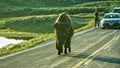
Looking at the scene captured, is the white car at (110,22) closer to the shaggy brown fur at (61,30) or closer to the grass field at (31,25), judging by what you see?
the grass field at (31,25)

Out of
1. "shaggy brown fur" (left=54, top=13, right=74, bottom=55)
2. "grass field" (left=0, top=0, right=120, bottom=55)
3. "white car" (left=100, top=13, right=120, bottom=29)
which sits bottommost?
"grass field" (left=0, top=0, right=120, bottom=55)

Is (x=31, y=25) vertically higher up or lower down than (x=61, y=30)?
lower down

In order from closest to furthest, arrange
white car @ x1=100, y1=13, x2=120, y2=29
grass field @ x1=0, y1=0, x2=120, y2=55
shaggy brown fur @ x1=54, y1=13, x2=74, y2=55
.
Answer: shaggy brown fur @ x1=54, y1=13, x2=74, y2=55
grass field @ x1=0, y1=0, x2=120, y2=55
white car @ x1=100, y1=13, x2=120, y2=29

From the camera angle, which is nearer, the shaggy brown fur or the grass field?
the shaggy brown fur

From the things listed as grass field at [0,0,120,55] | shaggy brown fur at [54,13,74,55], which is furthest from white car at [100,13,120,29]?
shaggy brown fur at [54,13,74,55]

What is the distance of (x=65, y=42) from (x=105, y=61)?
3160 mm

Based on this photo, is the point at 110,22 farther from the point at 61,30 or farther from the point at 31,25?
the point at 31,25

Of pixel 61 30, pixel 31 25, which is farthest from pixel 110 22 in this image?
pixel 31 25

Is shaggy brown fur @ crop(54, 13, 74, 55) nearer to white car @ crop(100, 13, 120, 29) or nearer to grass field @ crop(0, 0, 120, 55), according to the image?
grass field @ crop(0, 0, 120, 55)

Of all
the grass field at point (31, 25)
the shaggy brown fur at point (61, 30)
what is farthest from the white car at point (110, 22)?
the shaggy brown fur at point (61, 30)

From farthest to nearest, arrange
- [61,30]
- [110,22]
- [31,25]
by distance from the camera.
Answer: [31,25] → [110,22] → [61,30]

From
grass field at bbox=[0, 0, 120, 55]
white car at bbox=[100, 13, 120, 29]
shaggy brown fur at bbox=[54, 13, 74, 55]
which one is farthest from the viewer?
white car at bbox=[100, 13, 120, 29]

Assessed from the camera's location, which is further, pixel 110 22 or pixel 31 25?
pixel 31 25

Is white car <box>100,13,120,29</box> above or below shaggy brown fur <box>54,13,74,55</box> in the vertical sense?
below
